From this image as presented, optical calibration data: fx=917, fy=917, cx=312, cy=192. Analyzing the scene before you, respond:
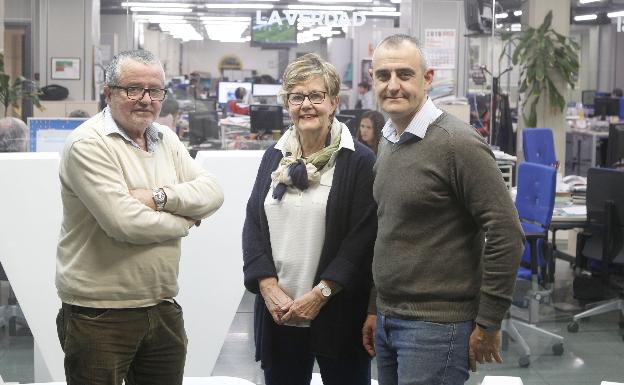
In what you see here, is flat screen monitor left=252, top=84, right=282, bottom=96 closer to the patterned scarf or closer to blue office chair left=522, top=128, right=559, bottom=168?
blue office chair left=522, top=128, right=559, bottom=168

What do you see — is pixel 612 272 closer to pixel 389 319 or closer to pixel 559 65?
pixel 389 319

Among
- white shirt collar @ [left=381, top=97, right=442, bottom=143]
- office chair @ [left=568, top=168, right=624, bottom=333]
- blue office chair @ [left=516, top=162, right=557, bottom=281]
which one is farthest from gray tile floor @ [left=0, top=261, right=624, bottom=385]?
white shirt collar @ [left=381, top=97, right=442, bottom=143]

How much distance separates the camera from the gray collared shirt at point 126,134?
8.12ft

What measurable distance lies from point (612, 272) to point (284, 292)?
3874 mm

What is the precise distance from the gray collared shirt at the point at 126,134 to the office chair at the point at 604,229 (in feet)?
12.8

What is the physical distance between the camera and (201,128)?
859 centimetres

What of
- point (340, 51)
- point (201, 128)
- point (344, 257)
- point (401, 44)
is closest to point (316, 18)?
point (340, 51)

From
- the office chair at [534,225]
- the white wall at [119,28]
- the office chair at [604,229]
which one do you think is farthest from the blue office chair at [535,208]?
the white wall at [119,28]

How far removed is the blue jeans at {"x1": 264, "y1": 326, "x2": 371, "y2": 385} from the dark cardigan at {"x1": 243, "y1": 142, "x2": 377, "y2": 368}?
41 millimetres

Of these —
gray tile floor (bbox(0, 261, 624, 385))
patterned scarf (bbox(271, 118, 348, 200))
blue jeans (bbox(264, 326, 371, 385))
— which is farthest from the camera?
gray tile floor (bbox(0, 261, 624, 385))

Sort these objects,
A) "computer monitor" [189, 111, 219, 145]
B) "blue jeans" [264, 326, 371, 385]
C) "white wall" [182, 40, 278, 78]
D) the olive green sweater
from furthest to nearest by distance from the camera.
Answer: "white wall" [182, 40, 278, 78]
"computer monitor" [189, 111, 219, 145]
"blue jeans" [264, 326, 371, 385]
the olive green sweater

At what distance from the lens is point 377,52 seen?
237 centimetres

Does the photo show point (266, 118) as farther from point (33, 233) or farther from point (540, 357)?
point (33, 233)

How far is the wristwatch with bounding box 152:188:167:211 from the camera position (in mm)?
2523
